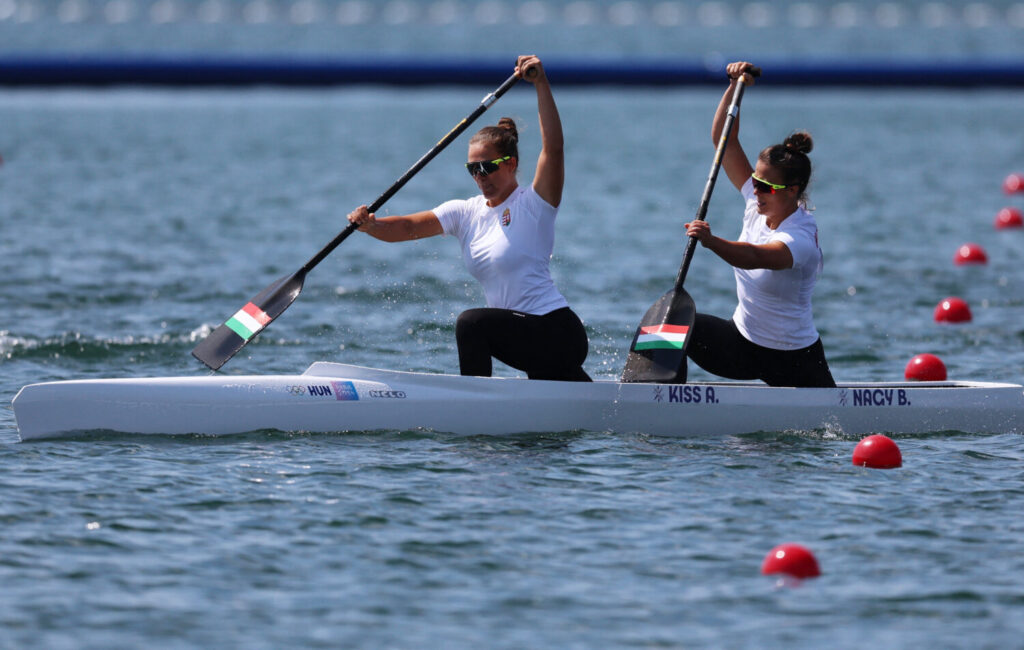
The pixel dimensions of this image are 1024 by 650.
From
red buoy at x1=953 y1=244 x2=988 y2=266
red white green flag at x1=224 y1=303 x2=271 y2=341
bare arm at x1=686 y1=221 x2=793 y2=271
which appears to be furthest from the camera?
red buoy at x1=953 y1=244 x2=988 y2=266

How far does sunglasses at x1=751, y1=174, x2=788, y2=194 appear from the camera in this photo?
6.94 meters

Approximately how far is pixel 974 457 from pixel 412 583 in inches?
117

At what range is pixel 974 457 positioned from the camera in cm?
702

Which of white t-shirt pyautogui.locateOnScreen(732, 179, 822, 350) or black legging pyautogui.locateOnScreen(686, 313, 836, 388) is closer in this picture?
white t-shirt pyautogui.locateOnScreen(732, 179, 822, 350)

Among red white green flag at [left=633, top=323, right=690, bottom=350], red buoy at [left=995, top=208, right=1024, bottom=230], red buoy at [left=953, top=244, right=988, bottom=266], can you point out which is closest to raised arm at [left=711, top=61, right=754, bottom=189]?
red white green flag at [left=633, top=323, right=690, bottom=350]

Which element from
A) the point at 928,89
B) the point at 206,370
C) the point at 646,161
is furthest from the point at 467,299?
the point at 928,89

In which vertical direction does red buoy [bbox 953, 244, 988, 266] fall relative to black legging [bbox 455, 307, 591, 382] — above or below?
above

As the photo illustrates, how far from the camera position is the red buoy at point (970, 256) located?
13898 millimetres

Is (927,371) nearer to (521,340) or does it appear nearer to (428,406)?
(521,340)

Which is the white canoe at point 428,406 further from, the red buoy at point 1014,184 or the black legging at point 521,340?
the red buoy at point 1014,184

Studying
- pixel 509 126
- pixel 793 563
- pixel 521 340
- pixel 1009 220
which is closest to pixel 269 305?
pixel 521 340

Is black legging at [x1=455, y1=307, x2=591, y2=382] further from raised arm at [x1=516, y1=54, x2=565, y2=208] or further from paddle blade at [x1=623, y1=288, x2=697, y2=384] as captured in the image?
raised arm at [x1=516, y1=54, x2=565, y2=208]

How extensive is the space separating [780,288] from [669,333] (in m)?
0.55

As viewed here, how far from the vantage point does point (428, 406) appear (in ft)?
23.6
